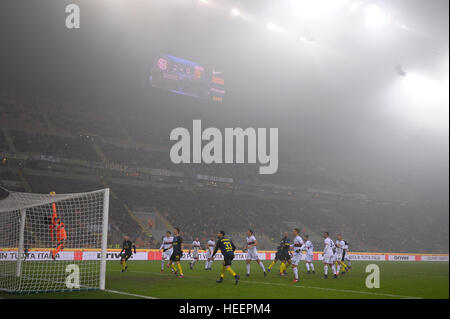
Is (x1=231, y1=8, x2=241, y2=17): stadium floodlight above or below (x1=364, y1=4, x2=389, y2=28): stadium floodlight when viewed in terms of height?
below

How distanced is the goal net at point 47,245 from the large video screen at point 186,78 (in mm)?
14574

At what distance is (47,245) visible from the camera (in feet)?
79.9

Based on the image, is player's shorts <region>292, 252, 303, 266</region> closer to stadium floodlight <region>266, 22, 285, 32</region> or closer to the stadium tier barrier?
the stadium tier barrier

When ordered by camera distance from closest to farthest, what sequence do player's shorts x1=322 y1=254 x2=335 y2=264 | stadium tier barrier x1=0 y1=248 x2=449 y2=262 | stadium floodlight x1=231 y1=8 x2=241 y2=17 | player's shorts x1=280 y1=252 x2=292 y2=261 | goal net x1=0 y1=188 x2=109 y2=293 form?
goal net x1=0 y1=188 x2=109 y2=293, player's shorts x1=322 y1=254 x2=335 y2=264, player's shorts x1=280 y1=252 x2=292 y2=261, stadium tier barrier x1=0 y1=248 x2=449 y2=262, stadium floodlight x1=231 y1=8 x2=241 y2=17

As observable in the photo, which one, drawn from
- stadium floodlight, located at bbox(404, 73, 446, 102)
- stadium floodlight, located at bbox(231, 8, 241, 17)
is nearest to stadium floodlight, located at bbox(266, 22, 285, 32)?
stadium floodlight, located at bbox(231, 8, 241, 17)

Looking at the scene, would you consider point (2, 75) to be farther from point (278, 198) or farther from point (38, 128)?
point (278, 198)

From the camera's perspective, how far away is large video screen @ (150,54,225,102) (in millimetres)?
37812

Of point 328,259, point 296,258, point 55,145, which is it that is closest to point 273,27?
point 328,259

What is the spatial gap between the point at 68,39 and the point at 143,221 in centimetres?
1730

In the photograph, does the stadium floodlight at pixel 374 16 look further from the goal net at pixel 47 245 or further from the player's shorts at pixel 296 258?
the goal net at pixel 47 245

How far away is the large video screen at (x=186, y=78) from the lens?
1489 inches

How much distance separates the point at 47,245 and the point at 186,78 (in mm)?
20376

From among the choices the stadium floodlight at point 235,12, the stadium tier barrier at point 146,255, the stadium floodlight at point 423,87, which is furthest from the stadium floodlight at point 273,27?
the stadium tier barrier at point 146,255
